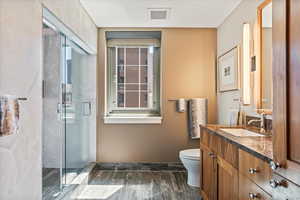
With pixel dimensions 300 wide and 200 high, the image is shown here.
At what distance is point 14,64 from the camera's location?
139cm

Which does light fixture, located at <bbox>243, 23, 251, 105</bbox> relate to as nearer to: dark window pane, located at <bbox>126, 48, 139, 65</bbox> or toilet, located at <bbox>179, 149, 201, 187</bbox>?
toilet, located at <bbox>179, 149, 201, 187</bbox>

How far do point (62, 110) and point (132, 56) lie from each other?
1.59 metres

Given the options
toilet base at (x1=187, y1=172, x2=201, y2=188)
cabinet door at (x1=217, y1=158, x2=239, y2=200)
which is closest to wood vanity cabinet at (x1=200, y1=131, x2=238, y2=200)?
cabinet door at (x1=217, y1=158, x2=239, y2=200)

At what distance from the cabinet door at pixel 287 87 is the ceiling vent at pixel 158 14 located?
7.21ft

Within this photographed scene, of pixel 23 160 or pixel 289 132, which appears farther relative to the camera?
pixel 23 160

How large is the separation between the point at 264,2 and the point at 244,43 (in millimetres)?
470

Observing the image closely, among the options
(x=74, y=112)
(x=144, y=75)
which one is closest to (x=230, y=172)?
(x=74, y=112)

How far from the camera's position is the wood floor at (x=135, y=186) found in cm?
280

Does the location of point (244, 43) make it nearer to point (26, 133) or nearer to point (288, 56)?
point (288, 56)

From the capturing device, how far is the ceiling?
2.85m

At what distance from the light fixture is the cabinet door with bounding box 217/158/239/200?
880 mm

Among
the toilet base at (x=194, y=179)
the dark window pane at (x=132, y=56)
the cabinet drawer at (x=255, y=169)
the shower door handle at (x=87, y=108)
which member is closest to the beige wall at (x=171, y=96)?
the shower door handle at (x=87, y=108)

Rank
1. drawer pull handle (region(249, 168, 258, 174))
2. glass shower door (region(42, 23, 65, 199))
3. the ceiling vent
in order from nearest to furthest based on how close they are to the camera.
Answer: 1. drawer pull handle (region(249, 168, 258, 174))
2. glass shower door (region(42, 23, 65, 199))
3. the ceiling vent

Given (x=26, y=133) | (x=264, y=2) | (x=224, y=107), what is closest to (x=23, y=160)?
(x=26, y=133)
